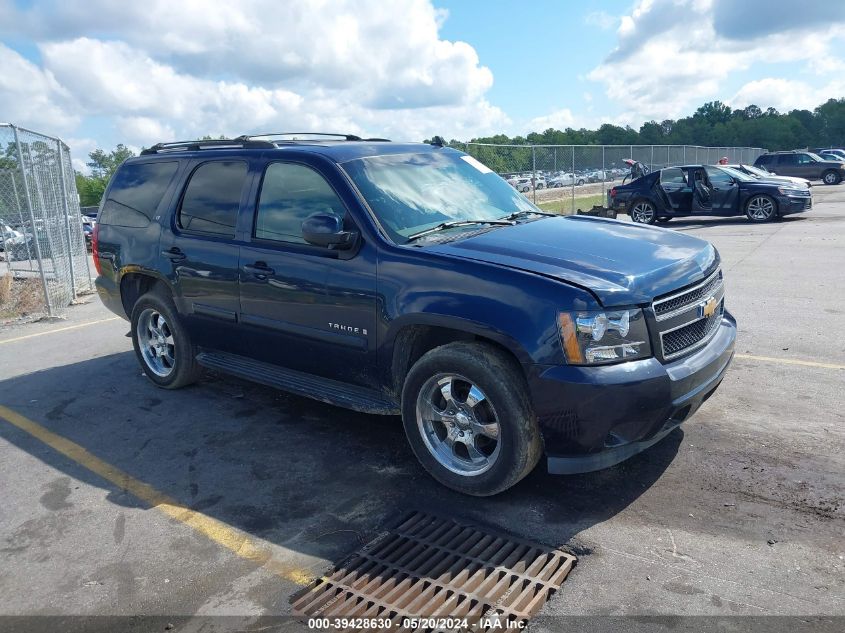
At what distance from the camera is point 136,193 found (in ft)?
20.1

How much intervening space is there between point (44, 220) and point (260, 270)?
7676 mm

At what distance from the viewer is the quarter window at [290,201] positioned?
4.57 meters

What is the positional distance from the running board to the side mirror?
37.2 inches

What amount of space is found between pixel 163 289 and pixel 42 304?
640 cm

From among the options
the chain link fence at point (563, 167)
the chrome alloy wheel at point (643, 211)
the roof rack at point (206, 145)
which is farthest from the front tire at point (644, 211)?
the roof rack at point (206, 145)

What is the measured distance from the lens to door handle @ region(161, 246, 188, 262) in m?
5.47

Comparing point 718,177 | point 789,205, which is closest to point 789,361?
point 789,205

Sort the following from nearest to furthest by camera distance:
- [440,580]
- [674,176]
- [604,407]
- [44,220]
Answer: [440,580], [604,407], [44,220], [674,176]

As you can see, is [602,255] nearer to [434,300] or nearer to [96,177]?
[434,300]

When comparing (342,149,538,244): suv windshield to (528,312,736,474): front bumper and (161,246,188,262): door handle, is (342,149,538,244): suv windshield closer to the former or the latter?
(528,312,736,474): front bumper

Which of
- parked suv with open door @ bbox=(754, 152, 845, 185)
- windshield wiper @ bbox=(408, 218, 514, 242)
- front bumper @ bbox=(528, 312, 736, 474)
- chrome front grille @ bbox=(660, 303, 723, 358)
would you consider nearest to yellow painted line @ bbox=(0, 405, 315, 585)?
front bumper @ bbox=(528, 312, 736, 474)

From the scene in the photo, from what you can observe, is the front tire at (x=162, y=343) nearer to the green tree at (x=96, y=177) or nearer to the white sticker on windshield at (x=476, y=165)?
the white sticker on windshield at (x=476, y=165)

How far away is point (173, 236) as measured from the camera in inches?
220

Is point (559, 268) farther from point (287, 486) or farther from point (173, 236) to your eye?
point (173, 236)
